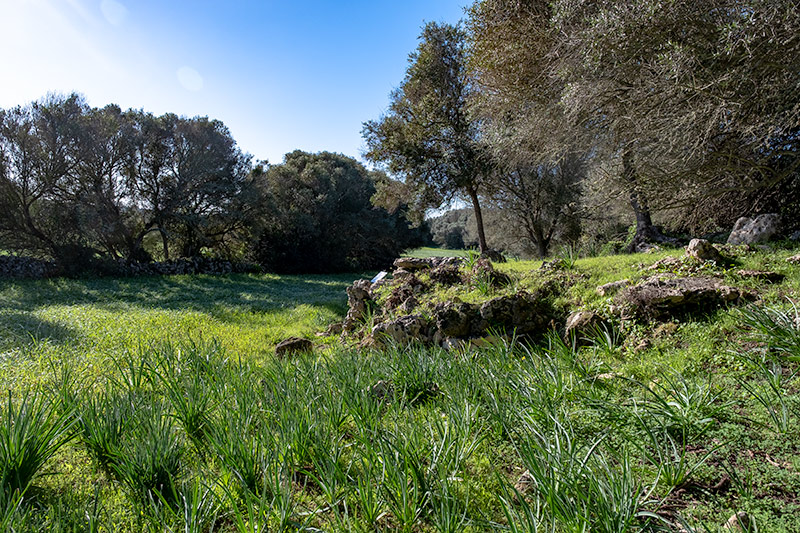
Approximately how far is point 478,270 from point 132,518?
5285mm

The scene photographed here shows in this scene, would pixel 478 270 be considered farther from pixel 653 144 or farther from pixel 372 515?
pixel 372 515

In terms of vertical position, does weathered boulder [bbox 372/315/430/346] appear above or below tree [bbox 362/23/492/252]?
below

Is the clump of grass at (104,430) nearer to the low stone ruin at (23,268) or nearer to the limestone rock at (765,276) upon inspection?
the limestone rock at (765,276)

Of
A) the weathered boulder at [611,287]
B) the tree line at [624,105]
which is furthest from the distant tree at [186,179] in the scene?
the weathered boulder at [611,287]

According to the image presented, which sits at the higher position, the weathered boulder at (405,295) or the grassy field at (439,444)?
the weathered boulder at (405,295)

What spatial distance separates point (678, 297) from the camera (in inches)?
152

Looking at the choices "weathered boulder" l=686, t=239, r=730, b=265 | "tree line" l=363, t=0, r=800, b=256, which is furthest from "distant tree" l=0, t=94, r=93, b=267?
"weathered boulder" l=686, t=239, r=730, b=265

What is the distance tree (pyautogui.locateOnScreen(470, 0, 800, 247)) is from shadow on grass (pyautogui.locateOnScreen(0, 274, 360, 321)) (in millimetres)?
7123

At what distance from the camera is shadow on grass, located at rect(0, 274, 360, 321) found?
1030cm

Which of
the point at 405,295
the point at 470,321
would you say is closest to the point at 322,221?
the point at 405,295

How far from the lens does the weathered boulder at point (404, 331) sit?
194 inches

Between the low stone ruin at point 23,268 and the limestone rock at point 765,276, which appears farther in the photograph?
the low stone ruin at point 23,268

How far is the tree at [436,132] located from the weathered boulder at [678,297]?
888 cm

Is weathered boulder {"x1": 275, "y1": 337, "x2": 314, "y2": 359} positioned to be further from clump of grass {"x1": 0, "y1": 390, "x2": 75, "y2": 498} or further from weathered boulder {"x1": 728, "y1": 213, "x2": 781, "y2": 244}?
weathered boulder {"x1": 728, "y1": 213, "x2": 781, "y2": 244}
